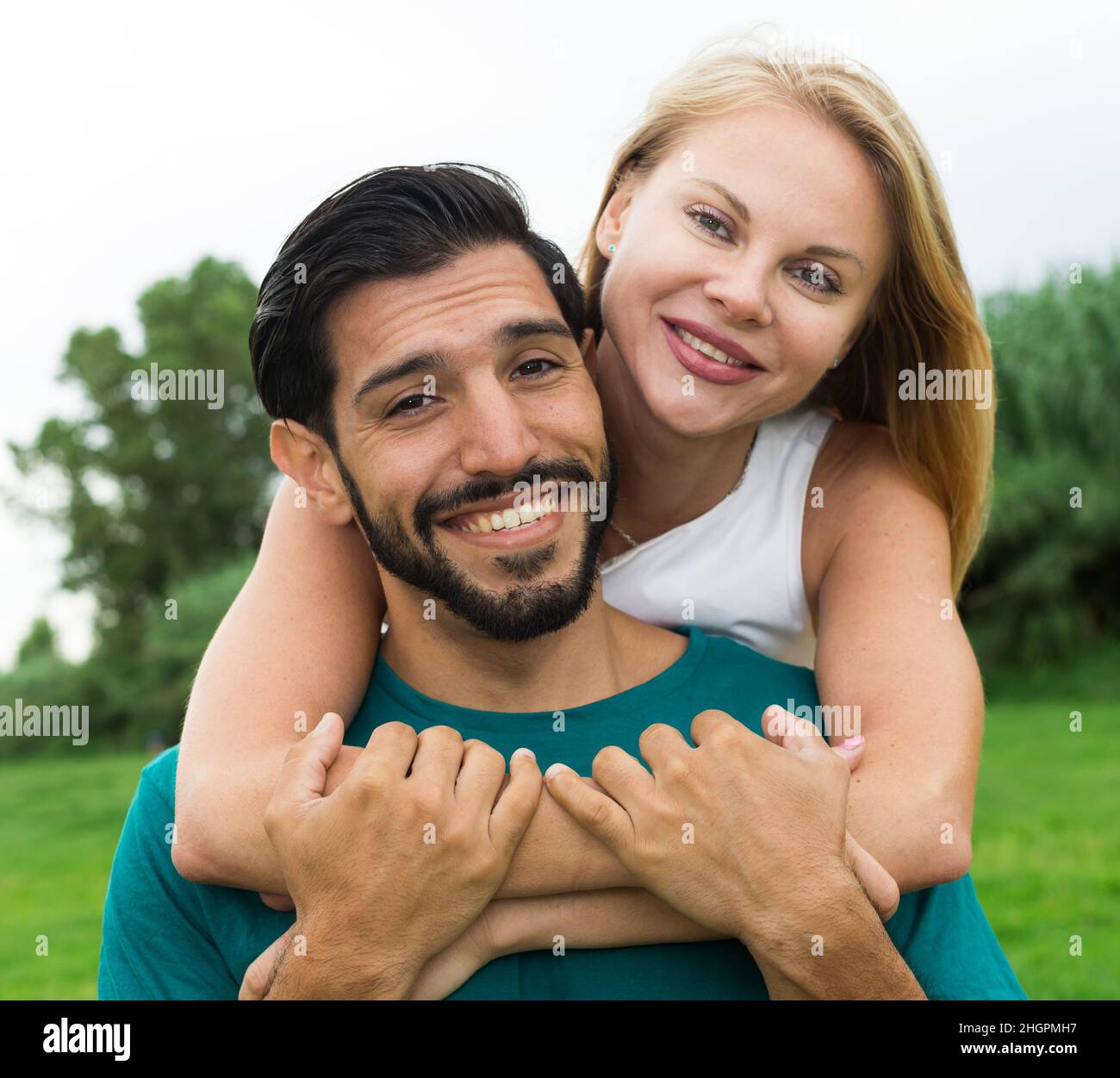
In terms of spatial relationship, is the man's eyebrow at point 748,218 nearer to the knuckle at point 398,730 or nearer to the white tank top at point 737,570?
the white tank top at point 737,570

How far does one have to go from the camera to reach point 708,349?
3.32 meters

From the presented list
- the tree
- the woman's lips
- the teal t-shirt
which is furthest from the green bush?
the tree

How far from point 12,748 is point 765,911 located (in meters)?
20.8

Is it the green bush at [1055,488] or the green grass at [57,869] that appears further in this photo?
the green bush at [1055,488]

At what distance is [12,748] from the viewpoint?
68.6ft

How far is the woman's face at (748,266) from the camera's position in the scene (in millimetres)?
3234

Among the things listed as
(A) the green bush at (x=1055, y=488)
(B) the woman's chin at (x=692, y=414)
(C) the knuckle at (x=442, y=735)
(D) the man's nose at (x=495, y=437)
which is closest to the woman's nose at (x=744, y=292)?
(B) the woman's chin at (x=692, y=414)

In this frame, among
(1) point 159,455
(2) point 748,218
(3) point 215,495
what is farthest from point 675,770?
(1) point 159,455

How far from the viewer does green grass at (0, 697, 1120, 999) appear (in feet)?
20.5

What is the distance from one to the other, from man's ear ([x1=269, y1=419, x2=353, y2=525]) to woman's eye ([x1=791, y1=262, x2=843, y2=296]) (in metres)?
1.26

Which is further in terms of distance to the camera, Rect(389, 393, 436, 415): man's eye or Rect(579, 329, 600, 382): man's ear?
Rect(579, 329, 600, 382): man's ear

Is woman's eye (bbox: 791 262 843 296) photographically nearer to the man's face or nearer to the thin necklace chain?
the thin necklace chain

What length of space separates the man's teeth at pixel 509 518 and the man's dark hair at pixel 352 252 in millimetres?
455
